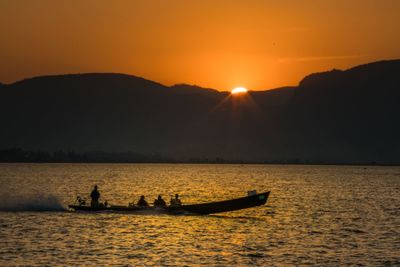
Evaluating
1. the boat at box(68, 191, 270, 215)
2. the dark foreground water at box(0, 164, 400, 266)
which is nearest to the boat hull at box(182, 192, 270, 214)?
the boat at box(68, 191, 270, 215)

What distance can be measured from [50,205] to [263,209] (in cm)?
2263

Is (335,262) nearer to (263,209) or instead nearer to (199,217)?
(199,217)

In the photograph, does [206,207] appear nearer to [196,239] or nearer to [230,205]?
[230,205]

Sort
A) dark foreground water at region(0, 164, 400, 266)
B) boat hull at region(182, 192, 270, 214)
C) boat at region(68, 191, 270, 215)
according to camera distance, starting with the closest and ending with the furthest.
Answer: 1. dark foreground water at region(0, 164, 400, 266)
2. boat hull at region(182, 192, 270, 214)
3. boat at region(68, 191, 270, 215)

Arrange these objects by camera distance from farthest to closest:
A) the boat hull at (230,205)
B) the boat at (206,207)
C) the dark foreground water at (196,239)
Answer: the boat at (206,207), the boat hull at (230,205), the dark foreground water at (196,239)

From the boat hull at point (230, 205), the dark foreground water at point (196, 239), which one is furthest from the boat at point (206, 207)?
the dark foreground water at point (196, 239)

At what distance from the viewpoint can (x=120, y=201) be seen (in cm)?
9006

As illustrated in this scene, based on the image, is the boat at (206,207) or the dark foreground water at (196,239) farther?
the boat at (206,207)

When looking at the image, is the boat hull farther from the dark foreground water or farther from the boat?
the dark foreground water

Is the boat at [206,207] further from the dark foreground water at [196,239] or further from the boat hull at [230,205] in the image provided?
the dark foreground water at [196,239]

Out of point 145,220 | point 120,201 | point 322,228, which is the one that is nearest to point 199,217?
point 145,220

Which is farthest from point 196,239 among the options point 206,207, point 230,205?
point 206,207

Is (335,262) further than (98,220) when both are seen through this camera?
No

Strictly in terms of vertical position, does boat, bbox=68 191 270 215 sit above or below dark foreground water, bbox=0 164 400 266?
above
